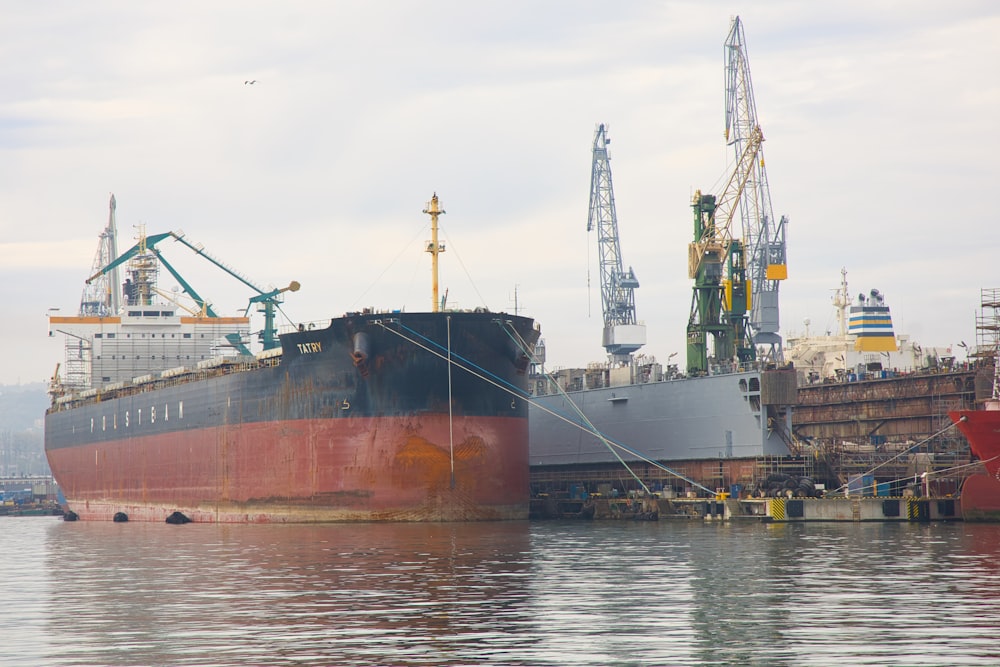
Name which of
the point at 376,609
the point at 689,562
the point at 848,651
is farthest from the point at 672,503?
the point at 848,651

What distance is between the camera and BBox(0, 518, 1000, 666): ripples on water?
692 inches

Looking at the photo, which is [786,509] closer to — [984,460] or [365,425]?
[984,460]

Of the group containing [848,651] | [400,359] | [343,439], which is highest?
[400,359]

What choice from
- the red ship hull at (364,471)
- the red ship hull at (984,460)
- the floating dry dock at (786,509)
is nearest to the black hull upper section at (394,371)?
the red ship hull at (364,471)

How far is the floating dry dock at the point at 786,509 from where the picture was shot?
4688 cm

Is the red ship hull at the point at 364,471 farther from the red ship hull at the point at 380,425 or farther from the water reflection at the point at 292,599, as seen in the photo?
the water reflection at the point at 292,599

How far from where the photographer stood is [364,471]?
48.7m

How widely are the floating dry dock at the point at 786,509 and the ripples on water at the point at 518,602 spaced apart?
757 cm

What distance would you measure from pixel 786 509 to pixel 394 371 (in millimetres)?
16177

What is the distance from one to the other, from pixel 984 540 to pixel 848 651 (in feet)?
67.4

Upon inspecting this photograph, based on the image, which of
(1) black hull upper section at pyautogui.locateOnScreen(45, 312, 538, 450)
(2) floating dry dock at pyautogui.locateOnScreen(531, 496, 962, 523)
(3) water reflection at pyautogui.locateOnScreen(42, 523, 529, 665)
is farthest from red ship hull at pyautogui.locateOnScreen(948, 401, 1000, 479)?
(1) black hull upper section at pyautogui.locateOnScreen(45, 312, 538, 450)

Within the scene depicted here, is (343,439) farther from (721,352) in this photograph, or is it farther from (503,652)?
(503,652)

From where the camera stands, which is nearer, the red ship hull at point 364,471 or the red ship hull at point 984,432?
the red ship hull at point 984,432

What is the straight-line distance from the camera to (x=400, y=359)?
159ft
